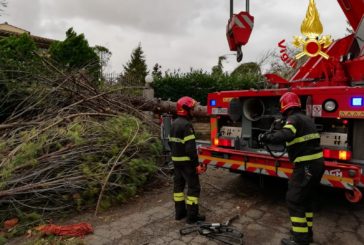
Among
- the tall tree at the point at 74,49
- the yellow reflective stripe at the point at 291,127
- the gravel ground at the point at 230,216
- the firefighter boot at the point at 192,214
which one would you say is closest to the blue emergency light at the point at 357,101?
the yellow reflective stripe at the point at 291,127

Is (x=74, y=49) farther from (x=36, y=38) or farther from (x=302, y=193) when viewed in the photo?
(x=302, y=193)

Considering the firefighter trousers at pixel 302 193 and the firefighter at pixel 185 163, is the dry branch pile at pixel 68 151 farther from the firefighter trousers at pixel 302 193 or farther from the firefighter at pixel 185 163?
the firefighter trousers at pixel 302 193

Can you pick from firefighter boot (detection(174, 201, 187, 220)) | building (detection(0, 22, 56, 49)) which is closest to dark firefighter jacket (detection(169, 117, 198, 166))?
firefighter boot (detection(174, 201, 187, 220))

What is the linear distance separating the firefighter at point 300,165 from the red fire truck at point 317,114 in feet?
1.42

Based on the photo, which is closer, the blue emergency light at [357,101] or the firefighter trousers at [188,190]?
the blue emergency light at [357,101]

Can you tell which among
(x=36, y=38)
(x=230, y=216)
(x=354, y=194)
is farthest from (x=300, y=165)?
(x=36, y=38)

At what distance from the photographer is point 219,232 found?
409 cm

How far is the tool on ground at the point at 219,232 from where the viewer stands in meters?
Answer: 3.92

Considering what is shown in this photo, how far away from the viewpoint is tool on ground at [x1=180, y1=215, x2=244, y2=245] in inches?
154

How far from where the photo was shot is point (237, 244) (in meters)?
3.81

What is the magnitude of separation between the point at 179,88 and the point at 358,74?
8.39 metres

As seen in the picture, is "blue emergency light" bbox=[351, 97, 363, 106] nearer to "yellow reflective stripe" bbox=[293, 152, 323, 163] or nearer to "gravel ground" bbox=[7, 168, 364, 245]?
"yellow reflective stripe" bbox=[293, 152, 323, 163]

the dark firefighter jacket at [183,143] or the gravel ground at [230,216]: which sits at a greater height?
the dark firefighter jacket at [183,143]

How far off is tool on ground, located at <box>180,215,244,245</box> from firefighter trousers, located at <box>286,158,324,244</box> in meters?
0.60
